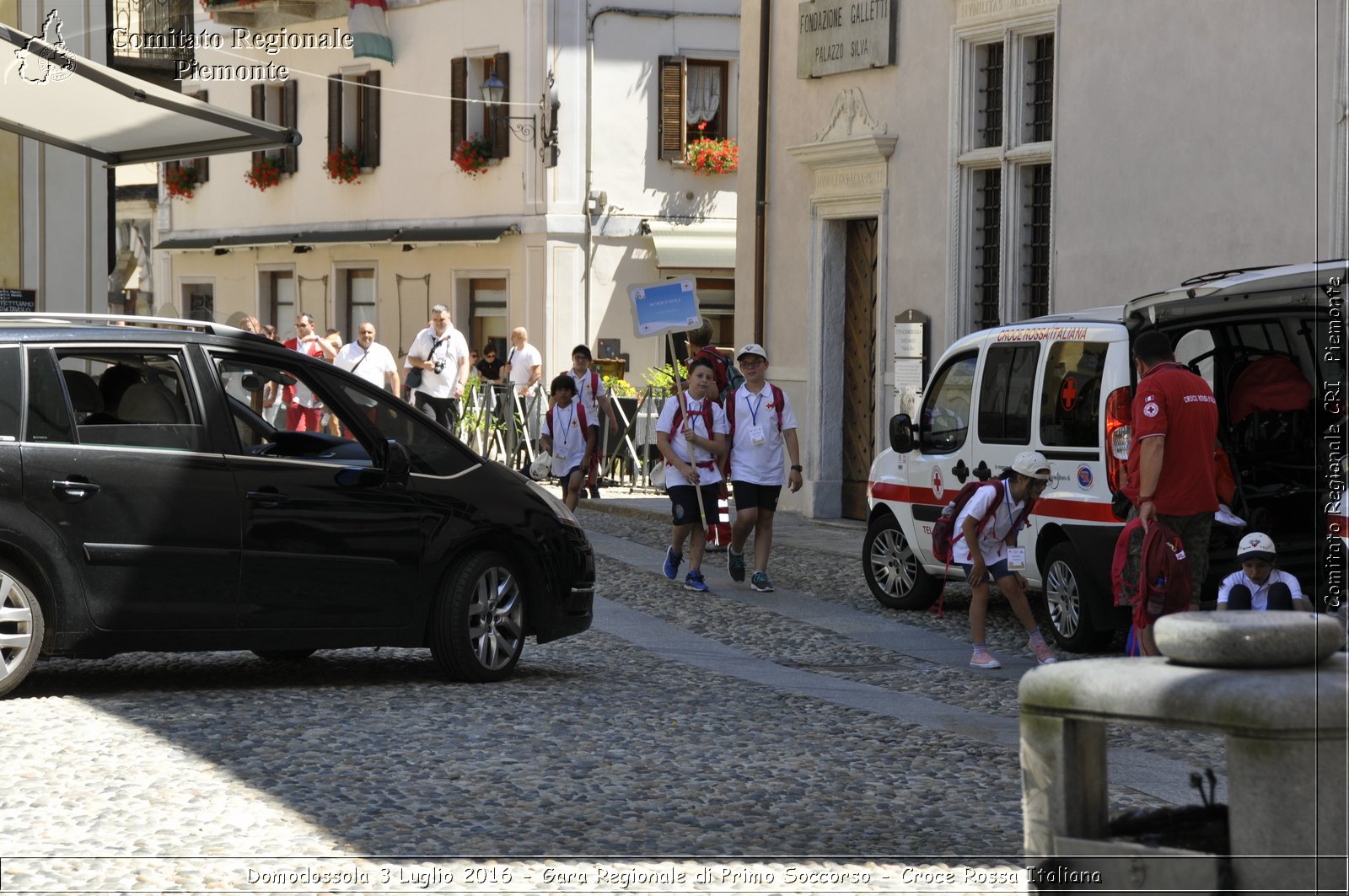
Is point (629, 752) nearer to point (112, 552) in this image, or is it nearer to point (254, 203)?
point (112, 552)

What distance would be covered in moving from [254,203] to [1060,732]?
118 ft

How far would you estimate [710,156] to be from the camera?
105 ft

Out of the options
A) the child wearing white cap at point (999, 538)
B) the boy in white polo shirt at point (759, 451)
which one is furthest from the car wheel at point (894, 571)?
the child wearing white cap at point (999, 538)

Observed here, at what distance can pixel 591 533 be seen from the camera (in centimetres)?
1841

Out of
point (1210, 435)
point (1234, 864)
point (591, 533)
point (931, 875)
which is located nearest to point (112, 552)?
point (931, 875)

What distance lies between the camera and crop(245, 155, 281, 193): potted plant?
37.6 meters

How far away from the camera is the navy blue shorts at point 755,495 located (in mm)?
14320

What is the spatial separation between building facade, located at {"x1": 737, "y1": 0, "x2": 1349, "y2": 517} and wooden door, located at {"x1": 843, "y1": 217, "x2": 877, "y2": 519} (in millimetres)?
24

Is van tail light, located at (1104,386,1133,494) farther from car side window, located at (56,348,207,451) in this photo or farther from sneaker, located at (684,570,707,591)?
car side window, located at (56,348,207,451)

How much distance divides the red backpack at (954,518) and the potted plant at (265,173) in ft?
93.2

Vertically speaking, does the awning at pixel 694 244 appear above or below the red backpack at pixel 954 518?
above

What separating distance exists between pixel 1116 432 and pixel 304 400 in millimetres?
11106

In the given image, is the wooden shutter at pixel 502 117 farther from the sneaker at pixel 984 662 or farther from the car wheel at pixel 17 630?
the car wheel at pixel 17 630

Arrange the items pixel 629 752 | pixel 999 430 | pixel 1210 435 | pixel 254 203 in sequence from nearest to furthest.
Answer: pixel 629 752 → pixel 1210 435 → pixel 999 430 → pixel 254 203
